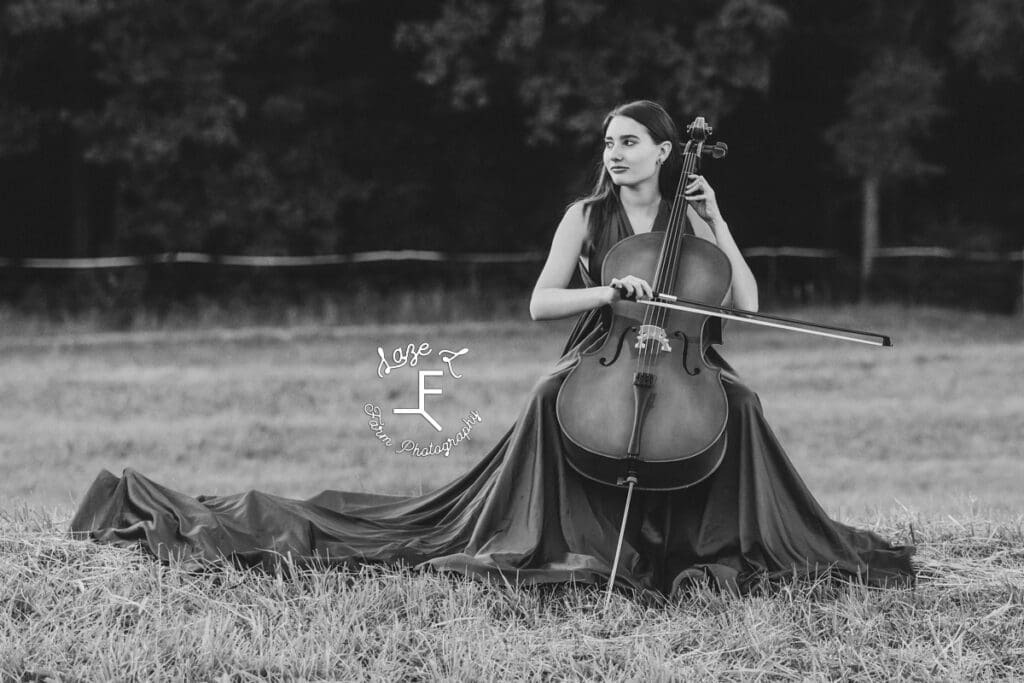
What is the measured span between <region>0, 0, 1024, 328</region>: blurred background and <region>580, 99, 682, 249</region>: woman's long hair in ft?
28.5

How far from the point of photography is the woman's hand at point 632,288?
3.99m

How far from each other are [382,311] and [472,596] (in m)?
9.42

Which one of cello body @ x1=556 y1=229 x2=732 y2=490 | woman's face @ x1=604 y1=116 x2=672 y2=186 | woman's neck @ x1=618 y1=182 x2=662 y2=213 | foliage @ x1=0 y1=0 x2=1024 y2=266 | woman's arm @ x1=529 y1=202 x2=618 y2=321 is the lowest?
cello body @ x1=556 y1=229 x2=732 y2=490

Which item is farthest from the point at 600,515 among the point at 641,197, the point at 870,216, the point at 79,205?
the point at 79,205

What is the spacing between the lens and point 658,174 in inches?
175

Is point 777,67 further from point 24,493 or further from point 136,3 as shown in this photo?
point 24,493

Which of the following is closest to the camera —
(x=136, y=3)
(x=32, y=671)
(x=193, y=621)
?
(x=32, y=671)

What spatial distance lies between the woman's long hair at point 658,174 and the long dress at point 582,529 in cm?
5

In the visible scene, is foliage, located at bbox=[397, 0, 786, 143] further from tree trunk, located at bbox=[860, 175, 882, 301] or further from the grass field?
the grass field

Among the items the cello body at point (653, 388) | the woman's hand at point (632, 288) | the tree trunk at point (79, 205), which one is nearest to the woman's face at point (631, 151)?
the cello body at point (653, 388)

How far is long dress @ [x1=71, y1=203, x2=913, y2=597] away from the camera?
167 inches

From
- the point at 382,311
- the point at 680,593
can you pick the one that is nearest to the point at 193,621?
the point at 680,593

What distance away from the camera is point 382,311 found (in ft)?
43.8

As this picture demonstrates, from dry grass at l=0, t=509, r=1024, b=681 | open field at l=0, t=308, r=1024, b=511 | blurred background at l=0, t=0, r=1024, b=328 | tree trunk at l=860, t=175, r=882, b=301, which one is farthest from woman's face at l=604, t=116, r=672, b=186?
tree trunk at l=860, t=175, r=882, b=301
